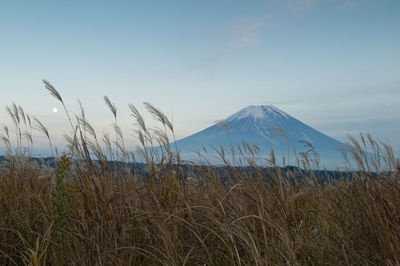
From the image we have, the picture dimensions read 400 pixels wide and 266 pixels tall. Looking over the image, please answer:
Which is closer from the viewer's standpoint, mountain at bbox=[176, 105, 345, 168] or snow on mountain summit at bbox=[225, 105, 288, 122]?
mountain at bbox=[176, 105, 345, 168]

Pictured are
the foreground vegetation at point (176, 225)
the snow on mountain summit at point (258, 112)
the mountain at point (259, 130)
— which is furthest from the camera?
the snow on mountain summit at point (258, 112)

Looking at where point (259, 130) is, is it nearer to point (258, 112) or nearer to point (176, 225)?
point (258, 112)

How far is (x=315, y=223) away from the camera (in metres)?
3.23

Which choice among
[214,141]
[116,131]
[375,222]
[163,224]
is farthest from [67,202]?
[214,141]

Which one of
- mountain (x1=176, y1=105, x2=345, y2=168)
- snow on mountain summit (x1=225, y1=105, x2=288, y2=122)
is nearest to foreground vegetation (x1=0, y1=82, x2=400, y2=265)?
mountain (x1=176, y1=105, x2=345, y2=168)

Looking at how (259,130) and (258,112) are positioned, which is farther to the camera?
(258,112)

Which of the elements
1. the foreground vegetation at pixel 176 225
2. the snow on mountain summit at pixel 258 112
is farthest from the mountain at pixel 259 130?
the foreground vegetation at pixel 176 225

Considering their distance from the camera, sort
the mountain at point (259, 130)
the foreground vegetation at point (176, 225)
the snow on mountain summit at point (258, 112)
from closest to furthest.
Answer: the foreground vegetation at point (176, 225) < the mountain at point (259, 130) < the snow on mountain summit at point (258, 112)

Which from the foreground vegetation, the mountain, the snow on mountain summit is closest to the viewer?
the foreground vegetation

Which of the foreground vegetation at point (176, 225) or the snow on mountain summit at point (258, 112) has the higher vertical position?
the snow on mountain summit at point (258, 112)

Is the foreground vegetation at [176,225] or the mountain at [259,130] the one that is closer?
the foreground vegetation at [176,225]

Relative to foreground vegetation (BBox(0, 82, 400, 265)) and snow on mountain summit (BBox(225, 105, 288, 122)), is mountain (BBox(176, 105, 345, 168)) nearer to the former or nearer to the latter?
snow on mountain summit (BBox(225, 105, 288, 122))

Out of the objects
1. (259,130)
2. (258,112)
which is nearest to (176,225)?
(259,130)

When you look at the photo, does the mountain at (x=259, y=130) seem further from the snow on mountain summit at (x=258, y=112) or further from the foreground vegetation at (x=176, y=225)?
the foreground vegetation at (x=176, y=225)
